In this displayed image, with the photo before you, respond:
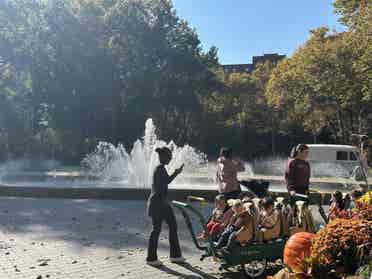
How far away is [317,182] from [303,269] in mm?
14517

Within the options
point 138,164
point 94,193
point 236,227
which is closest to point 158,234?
point 236,227

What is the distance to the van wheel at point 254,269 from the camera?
6.35 meters

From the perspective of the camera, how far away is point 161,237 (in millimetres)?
9156

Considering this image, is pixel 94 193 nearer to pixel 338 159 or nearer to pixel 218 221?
pixel 218 221

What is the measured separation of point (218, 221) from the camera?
22.6 ft

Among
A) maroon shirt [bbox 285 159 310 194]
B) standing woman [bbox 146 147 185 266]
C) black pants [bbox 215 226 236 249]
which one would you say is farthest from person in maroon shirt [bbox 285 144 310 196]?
standing woman [bbox 146 147 185 266]

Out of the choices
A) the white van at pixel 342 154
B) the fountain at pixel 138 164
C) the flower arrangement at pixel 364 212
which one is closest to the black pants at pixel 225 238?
the flower arrangement at pixel 364 212

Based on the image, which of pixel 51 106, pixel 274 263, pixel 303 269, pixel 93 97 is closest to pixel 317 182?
pixel 274 263

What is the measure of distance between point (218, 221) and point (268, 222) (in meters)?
0.77

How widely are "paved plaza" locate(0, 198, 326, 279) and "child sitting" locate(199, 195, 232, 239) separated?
53 cm

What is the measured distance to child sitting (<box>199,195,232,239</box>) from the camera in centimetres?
666

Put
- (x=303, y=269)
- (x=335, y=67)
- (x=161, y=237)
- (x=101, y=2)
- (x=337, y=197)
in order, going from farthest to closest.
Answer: (x=101, y=2) → (x=335, y=67) → (x=161, y=237) → (x=337, y=197) → (x=303, y=269)

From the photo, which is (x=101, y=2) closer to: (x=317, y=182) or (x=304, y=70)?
(x=304, y=70)

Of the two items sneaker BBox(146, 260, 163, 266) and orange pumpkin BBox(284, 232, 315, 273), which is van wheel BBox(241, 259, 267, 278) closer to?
sneaker BBox(146, 260, 163, 266)
